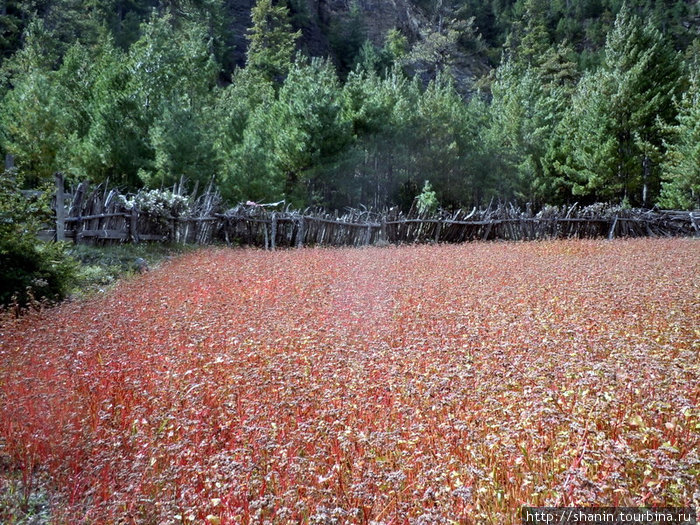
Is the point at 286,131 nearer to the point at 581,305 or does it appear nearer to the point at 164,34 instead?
the point at 164,34

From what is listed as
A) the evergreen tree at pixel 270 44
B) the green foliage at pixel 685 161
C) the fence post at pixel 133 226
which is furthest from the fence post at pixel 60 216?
the evergreen tree at pixel 270 44

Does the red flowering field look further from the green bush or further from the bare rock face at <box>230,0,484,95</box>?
the bare rock face at <box>230,0,484,95</box>

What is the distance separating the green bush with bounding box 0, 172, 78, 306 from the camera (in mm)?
7340

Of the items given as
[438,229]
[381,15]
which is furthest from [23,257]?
[381,15]

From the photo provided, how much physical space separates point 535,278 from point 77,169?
55.7 ft

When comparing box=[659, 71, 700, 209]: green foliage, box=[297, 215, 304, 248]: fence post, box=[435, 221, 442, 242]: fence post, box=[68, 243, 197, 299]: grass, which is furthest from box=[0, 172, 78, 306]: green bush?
box=[659, 71, 700, 209]: green foliage

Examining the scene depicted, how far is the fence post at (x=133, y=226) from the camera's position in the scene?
1426cm

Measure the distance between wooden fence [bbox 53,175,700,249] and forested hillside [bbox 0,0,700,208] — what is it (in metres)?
2.22

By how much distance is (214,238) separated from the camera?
17234 millimetres

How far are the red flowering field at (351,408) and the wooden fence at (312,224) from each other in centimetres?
619

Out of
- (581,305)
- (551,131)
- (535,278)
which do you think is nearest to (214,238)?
(535,278)

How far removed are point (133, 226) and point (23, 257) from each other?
6701 mm

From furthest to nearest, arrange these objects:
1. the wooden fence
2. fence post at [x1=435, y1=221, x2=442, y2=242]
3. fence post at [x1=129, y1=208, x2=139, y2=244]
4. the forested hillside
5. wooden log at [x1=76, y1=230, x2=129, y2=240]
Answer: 1. fence post at [x1=435, y1=221, x2=442, y2=242]
2. the forested hillside
3. fence post at [x1=129, y1=208, x2=139, y2=244]
4. the wooden fence
5. wooden log at [x1=76, y1=230, x2=129, y2=240]

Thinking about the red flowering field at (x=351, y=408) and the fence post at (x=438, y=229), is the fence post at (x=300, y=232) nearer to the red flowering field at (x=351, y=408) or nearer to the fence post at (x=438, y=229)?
the fence post at (x=438, y=229)
